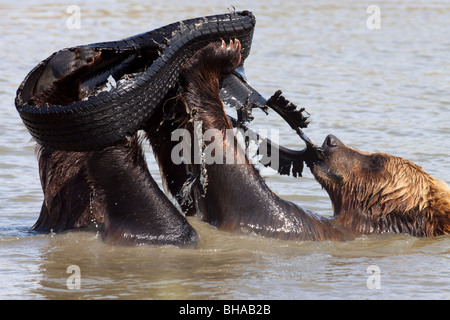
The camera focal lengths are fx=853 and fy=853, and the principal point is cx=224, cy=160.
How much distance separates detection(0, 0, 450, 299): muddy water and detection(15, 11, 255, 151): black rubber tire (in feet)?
2.96

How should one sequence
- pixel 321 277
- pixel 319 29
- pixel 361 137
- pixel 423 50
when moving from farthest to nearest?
pixel 319 29, pixel 423 50, pixel 361 137, pixel 321 277

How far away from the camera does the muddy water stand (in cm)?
536

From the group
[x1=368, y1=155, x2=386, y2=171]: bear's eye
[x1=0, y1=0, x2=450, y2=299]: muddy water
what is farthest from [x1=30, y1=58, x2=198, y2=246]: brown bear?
[x1=368, y1=155, x2=386, y2=171]: bear's eye

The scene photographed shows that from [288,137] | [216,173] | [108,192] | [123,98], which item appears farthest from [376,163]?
[288,137]

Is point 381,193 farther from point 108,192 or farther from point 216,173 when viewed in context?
point 108,192

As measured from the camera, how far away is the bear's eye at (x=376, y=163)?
662 centimetres

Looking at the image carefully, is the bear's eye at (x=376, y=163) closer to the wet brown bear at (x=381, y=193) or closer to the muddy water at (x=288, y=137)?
the wet brown bear at (x=381, y=193)

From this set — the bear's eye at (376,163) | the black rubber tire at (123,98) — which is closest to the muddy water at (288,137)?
the bear's eye at (376,163)

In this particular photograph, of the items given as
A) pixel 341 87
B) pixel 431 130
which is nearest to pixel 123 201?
pixel 431 130

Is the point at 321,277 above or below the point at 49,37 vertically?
below

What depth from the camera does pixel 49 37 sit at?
1504 centimetres
